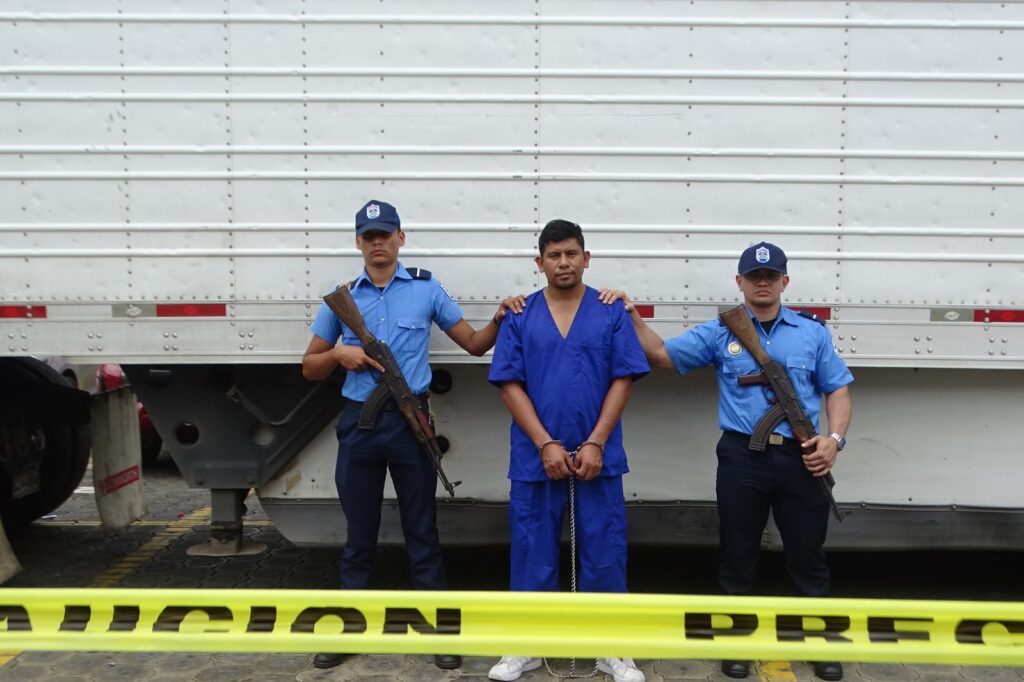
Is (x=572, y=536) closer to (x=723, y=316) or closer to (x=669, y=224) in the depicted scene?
(x=723, y=316)

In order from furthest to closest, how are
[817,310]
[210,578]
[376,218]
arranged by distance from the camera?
[210,578]
[817,310]
[376,218]

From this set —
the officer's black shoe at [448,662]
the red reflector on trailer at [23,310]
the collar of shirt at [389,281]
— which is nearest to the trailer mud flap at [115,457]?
the red reflector on trailer at [23,310]

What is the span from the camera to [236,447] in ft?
12.8

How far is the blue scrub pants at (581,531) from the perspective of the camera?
10.9 ft

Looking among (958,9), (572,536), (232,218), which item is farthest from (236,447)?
(958,9)

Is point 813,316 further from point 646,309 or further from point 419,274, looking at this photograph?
point 419,274

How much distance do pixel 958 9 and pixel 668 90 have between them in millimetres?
1123

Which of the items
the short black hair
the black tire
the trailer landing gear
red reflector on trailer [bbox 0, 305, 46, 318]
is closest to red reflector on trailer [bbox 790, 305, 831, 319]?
the short black hair

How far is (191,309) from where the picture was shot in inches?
141

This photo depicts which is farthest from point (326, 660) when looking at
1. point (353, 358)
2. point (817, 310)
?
point (817, 310)

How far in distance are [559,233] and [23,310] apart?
211 cm

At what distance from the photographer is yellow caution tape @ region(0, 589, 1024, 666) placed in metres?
2.54

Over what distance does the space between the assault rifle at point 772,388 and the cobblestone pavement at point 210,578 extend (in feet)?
3.10

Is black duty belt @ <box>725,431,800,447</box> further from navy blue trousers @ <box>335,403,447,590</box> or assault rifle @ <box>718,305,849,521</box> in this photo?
navy blue trousers @ <box>335,403,447,590</box>
